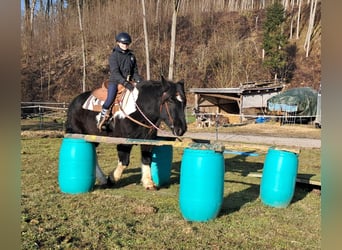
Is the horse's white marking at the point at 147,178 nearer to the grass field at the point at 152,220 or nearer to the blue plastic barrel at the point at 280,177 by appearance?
the grass field at the point at 152,220

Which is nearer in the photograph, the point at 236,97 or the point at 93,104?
the point at 93,104

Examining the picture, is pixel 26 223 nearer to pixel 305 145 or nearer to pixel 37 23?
pixel 305 145

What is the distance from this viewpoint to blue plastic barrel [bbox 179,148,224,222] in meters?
4.25

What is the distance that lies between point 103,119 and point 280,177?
296 cm

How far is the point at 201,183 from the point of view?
4.27 metres

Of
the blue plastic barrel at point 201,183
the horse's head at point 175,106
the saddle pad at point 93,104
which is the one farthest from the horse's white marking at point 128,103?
the blue plastic barrel at point 201,183

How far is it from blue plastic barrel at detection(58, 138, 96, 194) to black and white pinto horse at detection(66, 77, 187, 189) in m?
0.62

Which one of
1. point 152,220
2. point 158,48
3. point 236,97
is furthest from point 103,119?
point 158,48

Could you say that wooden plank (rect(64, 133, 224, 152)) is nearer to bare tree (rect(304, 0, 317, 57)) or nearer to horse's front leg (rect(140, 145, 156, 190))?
horse's front leg (rect(140, 145, 156, 190))

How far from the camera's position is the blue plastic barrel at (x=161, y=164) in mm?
6484

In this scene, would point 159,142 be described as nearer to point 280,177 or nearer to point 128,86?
point 128,86

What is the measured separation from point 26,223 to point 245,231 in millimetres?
2480

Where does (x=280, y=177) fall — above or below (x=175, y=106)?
below
